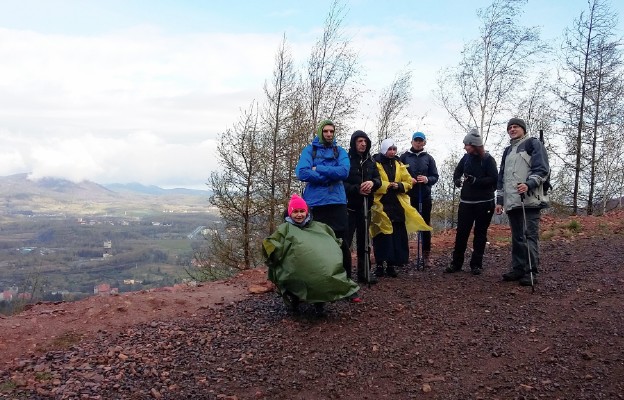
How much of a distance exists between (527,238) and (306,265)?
10.8 feet

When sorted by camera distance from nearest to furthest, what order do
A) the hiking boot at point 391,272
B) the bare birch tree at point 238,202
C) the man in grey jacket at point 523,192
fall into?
the man in grey jacket at point 523,192 < the hiking boot at point 391,272 < the bare birch tree at point 238,202

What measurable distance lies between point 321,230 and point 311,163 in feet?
3.17

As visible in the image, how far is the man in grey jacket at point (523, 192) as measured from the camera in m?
6.18

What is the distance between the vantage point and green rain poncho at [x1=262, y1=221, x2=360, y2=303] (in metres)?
5.09

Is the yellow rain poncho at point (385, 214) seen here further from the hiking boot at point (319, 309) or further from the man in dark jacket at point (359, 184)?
the hiking boot at point (319, 309)

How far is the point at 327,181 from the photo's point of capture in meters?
5.93

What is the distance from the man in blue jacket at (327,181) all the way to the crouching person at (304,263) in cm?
58

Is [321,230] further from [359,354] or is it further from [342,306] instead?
[359,354]

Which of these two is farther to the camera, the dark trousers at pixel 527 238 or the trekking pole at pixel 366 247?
the trekking pole at pixel 366 247

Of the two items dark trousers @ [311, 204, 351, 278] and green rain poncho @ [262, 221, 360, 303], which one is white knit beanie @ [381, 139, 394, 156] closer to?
dark trousers @ [311, 204, 351, 278]

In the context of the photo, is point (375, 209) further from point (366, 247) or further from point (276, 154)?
point (276, 154)

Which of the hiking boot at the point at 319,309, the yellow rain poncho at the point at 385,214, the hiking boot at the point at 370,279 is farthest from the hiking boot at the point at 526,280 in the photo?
the hiking boot at the point at 319,309

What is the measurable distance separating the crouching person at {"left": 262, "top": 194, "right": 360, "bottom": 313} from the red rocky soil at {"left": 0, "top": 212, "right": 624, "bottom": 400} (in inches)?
14.3

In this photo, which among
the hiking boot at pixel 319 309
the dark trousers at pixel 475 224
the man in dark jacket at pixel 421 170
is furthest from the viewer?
the man in dark jacket at pixel 421 170
